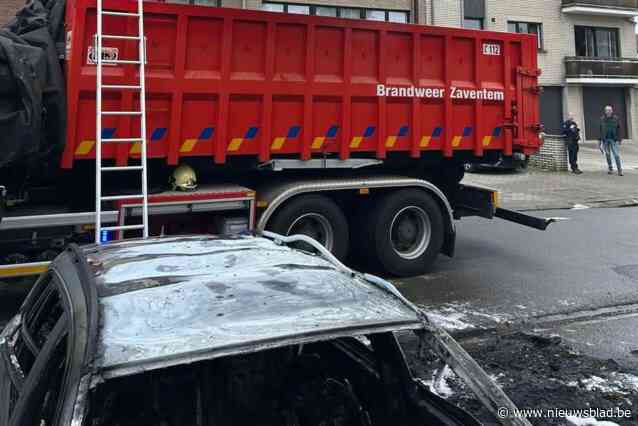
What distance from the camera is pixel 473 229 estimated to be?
34.4ft

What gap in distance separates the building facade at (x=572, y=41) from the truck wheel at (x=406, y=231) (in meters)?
19.6

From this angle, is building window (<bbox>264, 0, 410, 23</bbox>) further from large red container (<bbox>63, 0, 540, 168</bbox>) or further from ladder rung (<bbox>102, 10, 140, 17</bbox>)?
ladder rung (<bbox>102, 10, 140, 17</bbox>)

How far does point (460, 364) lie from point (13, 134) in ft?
15.4

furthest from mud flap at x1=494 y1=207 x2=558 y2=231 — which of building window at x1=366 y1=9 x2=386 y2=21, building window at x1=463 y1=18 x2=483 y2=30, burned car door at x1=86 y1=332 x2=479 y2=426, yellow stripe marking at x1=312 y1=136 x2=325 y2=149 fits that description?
building window at x1=463 y1=18 x2=483 y2=30

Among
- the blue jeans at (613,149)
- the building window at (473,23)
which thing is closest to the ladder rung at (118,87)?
the blue jeans at (613,149)

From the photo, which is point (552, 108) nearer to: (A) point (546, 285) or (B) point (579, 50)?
(B) point (579, 50)

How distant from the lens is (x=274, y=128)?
6.73m

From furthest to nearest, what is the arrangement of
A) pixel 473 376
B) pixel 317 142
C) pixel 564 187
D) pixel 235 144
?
pixel 564 187
pixel 317 142
pixel 235 144
pixel 473 376

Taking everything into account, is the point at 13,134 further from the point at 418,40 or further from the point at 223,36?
the point at 418,40

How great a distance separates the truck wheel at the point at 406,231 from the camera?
7207 millimetres

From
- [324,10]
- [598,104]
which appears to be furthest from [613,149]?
[598,104]

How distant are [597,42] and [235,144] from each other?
3013 centimetres

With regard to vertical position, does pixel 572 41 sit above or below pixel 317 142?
above

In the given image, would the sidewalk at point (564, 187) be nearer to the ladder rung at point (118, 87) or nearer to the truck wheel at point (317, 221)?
the truck wheel at point (317, 221)
